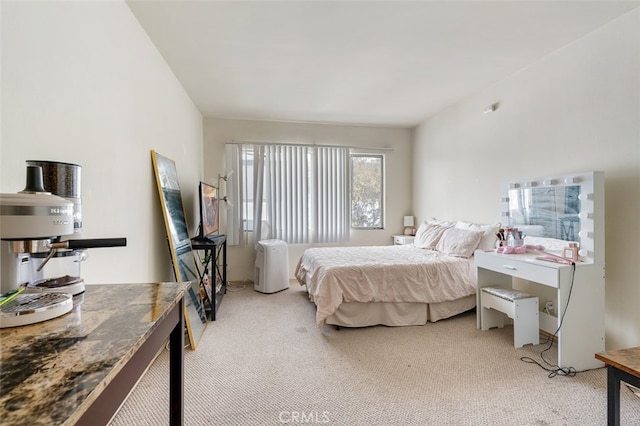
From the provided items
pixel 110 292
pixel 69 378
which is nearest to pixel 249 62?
pixel 110 292

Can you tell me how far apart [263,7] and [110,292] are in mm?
2003

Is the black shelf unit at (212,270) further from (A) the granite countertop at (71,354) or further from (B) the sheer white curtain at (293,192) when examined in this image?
(A) the granite countertop at (71,354)

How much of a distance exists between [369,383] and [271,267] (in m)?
2.35

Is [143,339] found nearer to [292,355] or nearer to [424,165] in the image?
[292,355]

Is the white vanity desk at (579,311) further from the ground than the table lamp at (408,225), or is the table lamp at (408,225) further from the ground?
the table lamp at (408,225)

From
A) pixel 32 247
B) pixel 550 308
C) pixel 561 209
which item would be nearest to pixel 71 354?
pixel 32 247

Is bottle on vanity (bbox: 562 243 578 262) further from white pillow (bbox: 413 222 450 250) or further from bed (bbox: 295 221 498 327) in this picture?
white pillow (bbox: 413 222 450 250)

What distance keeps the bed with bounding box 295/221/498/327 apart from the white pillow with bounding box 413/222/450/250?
1.26 ft

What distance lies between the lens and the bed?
2.78m

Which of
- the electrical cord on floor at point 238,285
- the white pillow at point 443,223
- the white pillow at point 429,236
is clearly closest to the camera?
the white pillow at point 429,236

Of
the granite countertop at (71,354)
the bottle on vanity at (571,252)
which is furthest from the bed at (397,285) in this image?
the granite countertop at (71,354)

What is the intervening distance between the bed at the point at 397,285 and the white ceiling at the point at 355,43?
1.77 m

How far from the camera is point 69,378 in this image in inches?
21.3

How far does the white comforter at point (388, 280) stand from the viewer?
2758mm
